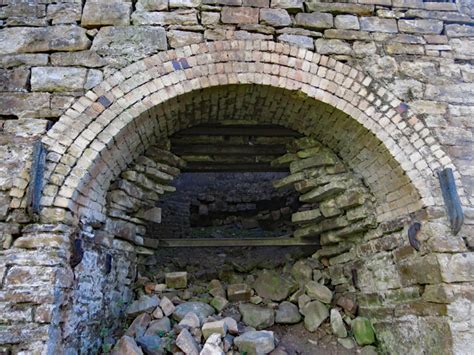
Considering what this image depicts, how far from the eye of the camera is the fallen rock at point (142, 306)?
346 cm

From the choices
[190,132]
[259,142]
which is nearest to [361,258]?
[259,142]

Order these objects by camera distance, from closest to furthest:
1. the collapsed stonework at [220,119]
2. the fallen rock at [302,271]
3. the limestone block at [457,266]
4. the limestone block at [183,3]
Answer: the collapsed stonework at [220,119]
the limestone block at [457,266]
the limestone block at [183,3]
the fallen rock at [302,271]

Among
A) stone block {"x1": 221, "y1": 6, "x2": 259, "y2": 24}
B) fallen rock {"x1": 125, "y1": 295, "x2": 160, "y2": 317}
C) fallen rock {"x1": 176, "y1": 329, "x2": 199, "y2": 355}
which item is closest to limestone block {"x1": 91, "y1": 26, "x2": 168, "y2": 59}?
stone block {"x1": 221, "y1": 6, "x2": 259, "y2": 24}

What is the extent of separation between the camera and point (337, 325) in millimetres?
3639

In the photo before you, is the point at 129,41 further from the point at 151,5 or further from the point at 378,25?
the point at 378,25

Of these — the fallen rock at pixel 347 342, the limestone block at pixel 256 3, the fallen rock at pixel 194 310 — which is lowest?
the fallen rock at pixel 347 342

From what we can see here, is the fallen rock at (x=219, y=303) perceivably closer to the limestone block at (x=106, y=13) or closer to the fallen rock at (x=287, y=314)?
the fallen rock at (x=287, y=314)

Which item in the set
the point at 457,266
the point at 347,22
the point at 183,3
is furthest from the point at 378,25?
the point at 457,266

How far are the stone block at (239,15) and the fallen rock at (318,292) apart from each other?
9.39 feet

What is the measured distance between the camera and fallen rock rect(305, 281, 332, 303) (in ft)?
12.7

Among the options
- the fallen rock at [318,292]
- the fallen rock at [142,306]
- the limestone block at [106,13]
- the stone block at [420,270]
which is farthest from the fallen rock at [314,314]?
the limestone block at [106,13]

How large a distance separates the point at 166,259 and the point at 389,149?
135 inches

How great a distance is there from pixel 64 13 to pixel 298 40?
7.05 ft

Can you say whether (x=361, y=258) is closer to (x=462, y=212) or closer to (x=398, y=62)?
(x=462, y=212)
